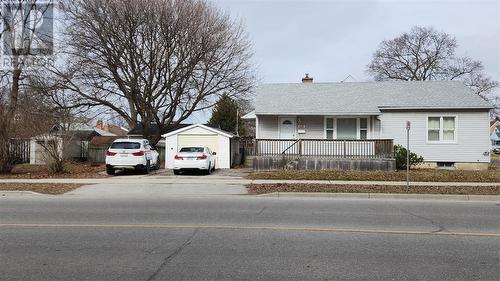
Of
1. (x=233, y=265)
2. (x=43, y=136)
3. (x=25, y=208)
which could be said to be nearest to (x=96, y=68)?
(x=43, y=136)

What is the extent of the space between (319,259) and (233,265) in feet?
4.14

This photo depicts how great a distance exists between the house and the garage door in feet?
9.15

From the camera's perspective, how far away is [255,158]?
22547 mm

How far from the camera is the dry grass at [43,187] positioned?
1485 centimetres

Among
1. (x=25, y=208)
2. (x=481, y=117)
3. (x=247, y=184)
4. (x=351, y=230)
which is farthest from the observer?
(x=481, y=117)

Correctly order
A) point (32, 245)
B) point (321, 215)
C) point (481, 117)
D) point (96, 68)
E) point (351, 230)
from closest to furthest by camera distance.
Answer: point (32, 245) → point (351, 230) → point (321, 215) → point (481, 117) → point (96, 68)

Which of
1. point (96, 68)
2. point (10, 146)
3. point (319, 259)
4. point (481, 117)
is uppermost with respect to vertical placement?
point (96, 68)

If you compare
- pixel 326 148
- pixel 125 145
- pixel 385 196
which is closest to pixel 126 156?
pixel 125 145

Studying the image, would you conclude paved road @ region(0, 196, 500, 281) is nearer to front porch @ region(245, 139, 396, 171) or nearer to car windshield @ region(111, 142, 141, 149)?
car windshield @ region(111, 142, 141, 149)

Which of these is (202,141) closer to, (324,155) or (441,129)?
(324,155)

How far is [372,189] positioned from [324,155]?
7.93 meters

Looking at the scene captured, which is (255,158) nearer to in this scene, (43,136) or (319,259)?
(43,136)

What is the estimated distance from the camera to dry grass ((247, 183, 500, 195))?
47.0ft

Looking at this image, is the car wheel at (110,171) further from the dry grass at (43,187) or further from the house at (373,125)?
the house at (373,125)
